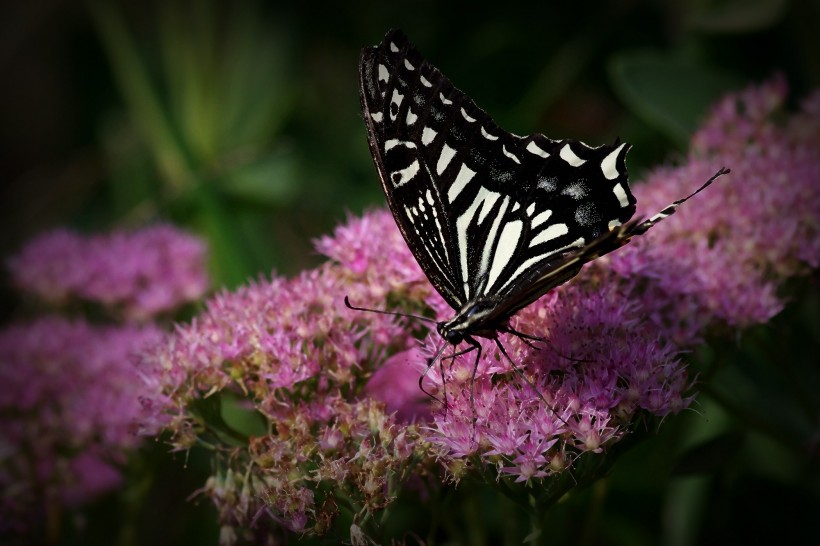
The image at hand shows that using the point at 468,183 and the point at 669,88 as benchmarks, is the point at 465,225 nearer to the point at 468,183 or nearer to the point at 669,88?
the point at 468,183

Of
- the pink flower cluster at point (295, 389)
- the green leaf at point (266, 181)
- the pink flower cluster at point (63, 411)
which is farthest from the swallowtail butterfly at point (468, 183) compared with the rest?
the green leaf at point (266, 181)

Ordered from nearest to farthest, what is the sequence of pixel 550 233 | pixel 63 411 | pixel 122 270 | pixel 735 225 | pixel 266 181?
1. pixel 550 233
2. pixel 735 225
3. pixel 63 411
4. pixel 122 270
5. pixel 266 181

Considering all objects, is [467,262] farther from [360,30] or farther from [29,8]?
[29,8]

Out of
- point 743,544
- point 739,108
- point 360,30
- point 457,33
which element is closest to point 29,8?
point 360,30

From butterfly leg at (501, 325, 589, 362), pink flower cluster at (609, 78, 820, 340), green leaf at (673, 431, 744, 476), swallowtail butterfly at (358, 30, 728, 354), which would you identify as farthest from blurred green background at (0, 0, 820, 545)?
swallowtail butterfly at (358, 30, 728, 354)

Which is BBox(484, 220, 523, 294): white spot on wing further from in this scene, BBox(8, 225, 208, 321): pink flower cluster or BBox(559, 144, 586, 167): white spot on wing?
BBox(8, 225, 208, 321): pink flower cluster

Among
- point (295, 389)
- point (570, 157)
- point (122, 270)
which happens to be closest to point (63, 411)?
point (122, 270)
